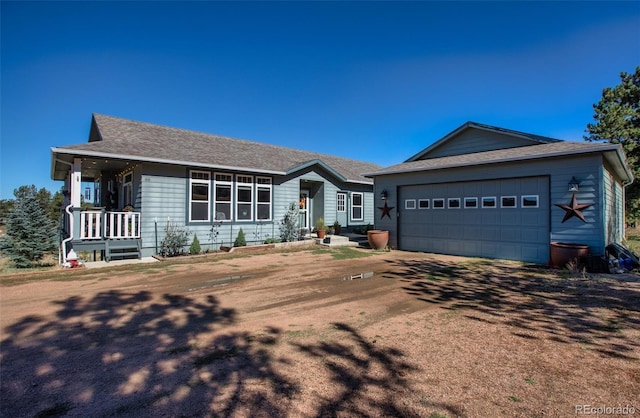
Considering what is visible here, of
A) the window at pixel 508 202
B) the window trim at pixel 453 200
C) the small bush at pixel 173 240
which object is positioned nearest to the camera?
the window at pixel 508 202

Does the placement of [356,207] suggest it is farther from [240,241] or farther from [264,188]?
[240,241]

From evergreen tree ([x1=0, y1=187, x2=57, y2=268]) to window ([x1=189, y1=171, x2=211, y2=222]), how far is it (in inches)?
171

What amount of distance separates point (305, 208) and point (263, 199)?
344 centimetres

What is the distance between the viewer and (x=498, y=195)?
10219 millimetres

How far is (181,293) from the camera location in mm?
5953

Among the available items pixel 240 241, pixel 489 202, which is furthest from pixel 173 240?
pixel 489 202

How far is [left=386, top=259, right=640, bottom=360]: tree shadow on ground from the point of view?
3.90 meters

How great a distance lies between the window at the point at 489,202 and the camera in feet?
33.8

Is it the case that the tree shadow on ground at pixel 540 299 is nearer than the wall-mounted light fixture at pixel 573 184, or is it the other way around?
the tree shadow on ground at pixel 540 299

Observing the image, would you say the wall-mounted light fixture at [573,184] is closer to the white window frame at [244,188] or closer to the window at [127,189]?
the white window frame at [244,188]

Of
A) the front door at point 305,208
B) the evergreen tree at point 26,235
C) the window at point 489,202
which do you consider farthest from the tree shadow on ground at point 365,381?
the front door at point 305,208

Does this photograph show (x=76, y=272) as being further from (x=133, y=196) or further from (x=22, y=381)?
(x=22, y=381)

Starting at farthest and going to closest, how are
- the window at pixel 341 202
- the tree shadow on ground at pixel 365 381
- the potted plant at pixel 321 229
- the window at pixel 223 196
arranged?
1. the window at pixel 341 202
2. the potted plant at pixel 321 229
3. the window at pixel 223 196
4. the tree shadow on ground at pixel 365 381

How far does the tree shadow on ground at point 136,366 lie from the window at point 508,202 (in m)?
9.23
